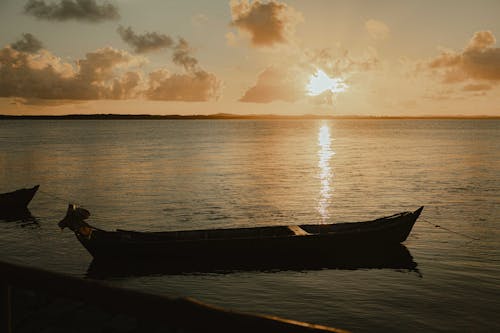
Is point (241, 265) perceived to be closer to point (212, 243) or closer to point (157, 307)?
point (212, 243)

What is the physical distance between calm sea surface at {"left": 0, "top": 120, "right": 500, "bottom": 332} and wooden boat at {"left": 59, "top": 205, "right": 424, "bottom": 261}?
1187mm

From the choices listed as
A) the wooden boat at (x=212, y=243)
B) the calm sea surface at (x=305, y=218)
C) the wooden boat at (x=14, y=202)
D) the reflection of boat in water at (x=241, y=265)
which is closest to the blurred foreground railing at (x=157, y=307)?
the calm sea surface at (x=305, y=218)

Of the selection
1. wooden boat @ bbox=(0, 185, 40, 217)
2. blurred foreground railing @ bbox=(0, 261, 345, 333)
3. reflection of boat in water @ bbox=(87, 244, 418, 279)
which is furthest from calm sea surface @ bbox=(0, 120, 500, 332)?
blurred foreground railing @ bbox=(0, 261, 345, 333)

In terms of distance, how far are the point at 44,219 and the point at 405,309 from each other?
84.6ft

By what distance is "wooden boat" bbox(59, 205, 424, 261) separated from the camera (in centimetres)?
2159

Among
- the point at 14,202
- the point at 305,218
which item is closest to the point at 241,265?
the point at 305,218

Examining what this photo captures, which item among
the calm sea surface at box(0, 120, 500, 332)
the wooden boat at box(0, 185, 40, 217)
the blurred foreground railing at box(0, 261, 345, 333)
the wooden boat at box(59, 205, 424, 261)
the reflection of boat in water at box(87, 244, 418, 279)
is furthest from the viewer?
the wooden boat at box(0, 185, 40, 217)

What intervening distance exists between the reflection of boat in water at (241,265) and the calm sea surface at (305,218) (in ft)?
1.45

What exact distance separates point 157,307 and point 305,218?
31.1 metres

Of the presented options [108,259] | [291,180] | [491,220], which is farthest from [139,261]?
[291,180]

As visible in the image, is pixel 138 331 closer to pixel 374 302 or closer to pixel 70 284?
A: pixel 70 284

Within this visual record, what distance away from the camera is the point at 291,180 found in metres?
53.6

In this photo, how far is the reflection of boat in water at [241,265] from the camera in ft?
70.5

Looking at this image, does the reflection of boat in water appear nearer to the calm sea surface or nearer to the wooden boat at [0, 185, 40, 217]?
the calm sea surface
